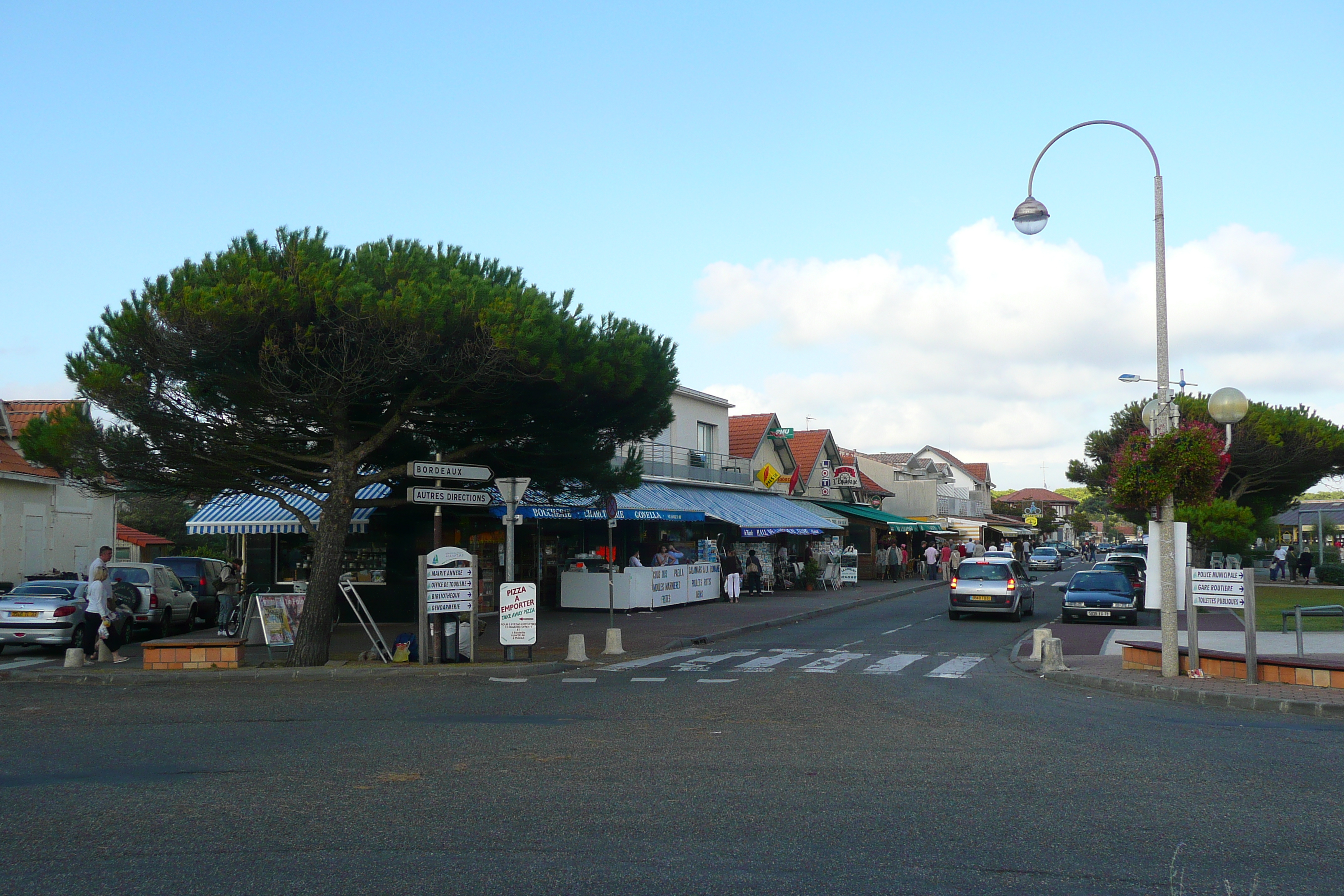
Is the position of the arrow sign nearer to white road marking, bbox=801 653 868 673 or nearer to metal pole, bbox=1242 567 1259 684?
white road marking, bbox=801 653 868 673

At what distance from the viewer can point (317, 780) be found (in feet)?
25.0

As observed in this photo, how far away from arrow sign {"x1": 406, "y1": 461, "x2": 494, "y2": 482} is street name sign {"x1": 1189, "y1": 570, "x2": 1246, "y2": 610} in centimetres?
1019

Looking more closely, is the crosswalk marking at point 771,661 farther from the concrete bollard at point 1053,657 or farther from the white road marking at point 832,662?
the concrete bollard at point 1053,657

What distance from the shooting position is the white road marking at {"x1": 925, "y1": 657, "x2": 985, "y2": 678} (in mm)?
14766

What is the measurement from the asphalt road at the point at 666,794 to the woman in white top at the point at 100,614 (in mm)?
4043

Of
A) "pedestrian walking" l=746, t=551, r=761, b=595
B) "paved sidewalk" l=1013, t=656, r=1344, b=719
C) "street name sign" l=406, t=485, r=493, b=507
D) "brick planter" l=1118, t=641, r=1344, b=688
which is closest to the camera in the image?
"paved sidewalk" l=1013, t=656, r=1344, b=719

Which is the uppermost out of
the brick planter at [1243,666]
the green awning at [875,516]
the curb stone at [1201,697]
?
the green awning at [875,516]

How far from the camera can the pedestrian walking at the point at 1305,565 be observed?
145ft

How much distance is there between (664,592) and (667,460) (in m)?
8.37

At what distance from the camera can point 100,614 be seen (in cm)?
1656

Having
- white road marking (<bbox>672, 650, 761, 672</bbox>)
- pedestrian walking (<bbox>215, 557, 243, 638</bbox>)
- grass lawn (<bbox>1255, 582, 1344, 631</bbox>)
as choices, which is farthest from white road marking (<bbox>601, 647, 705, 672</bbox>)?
grass lawn (<bbox>1255, 582, 1344, 631</bbox>)

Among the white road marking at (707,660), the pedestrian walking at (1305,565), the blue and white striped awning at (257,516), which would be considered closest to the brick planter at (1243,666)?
the white road marking at (707,660)

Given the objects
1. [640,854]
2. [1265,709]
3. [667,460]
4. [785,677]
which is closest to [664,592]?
[667,460]

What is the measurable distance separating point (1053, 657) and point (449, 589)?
885 cm
